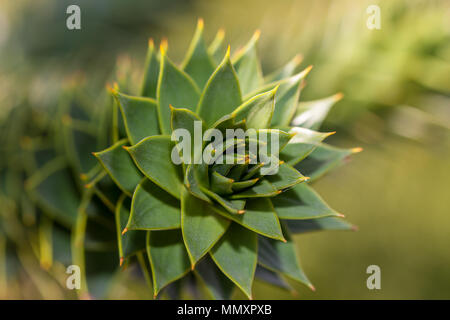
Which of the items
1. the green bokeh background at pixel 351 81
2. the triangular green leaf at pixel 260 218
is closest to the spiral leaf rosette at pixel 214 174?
the triangular green leaf at pixel 260 218

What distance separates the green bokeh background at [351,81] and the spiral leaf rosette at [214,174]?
1.55 feet

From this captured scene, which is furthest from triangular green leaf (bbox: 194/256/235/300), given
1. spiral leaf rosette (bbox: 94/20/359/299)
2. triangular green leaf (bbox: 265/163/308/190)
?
triangular green leaf (bbox: 265/163/308/190)

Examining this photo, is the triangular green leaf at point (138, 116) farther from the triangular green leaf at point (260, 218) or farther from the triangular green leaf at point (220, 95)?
the triangular green leaf at point (260, 218)

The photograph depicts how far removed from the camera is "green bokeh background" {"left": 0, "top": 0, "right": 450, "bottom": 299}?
3.89 feet

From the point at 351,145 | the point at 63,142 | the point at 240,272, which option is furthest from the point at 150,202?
the point at 351,145

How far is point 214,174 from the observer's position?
65cm

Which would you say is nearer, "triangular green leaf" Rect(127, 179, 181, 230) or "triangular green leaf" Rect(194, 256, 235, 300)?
"triangular green leaf" Rect(127, 179, 181, 230)

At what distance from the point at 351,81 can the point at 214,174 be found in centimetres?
80

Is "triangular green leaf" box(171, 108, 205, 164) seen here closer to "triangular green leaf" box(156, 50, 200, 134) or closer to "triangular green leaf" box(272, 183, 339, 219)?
"triangular green leaf" box(156, 50, 200, 134)

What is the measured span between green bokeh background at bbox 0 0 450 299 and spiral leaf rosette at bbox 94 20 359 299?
471 millimetres

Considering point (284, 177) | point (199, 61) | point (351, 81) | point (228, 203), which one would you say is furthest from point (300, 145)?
point (351, 81)

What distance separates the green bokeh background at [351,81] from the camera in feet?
3.89

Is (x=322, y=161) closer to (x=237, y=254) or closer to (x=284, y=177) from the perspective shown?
(x=284, y=177)

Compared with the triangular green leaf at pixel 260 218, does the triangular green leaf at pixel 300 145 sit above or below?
above
